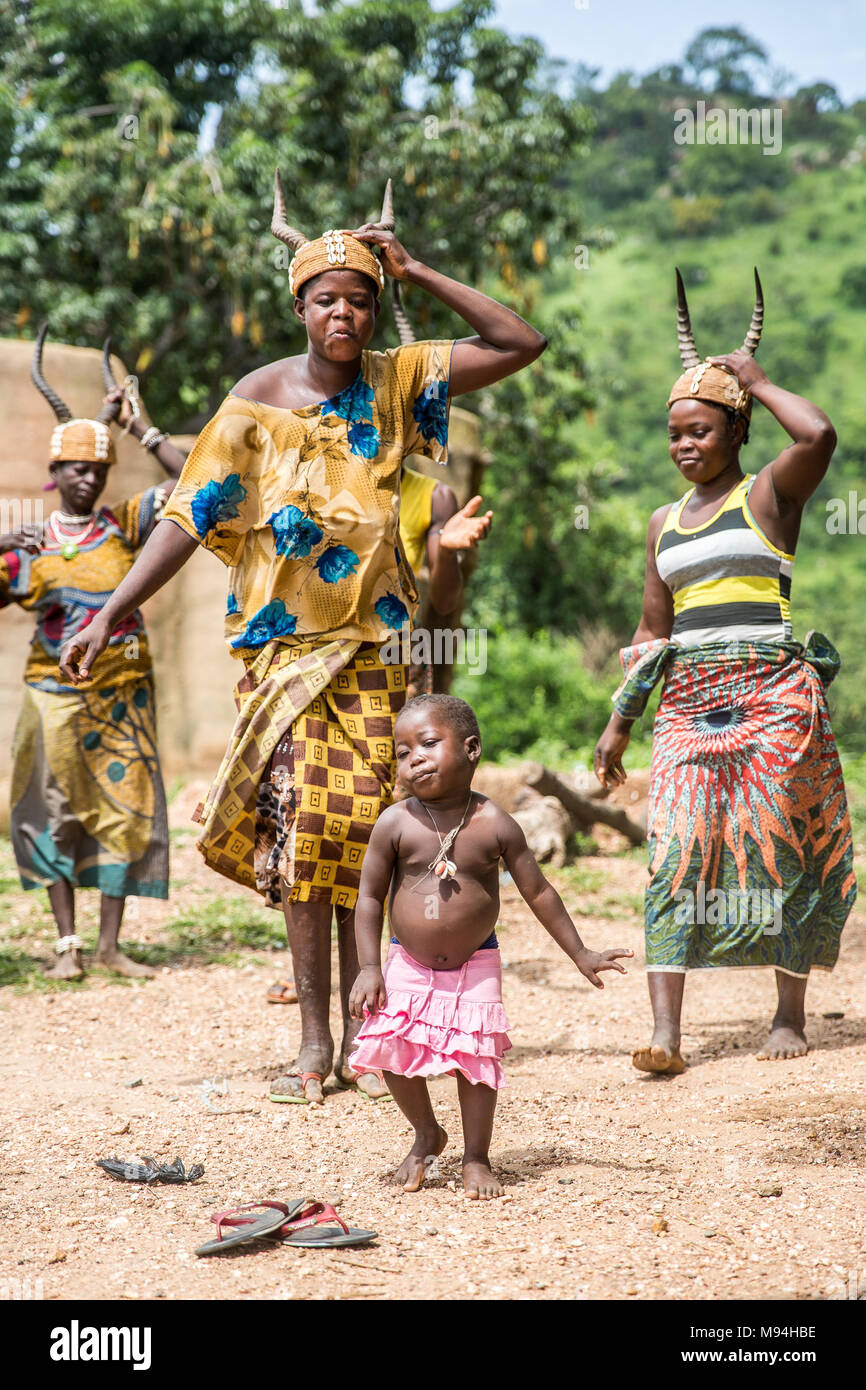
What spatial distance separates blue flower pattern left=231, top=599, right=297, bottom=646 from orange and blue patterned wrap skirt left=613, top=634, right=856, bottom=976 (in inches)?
44.4

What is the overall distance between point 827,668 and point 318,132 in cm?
991

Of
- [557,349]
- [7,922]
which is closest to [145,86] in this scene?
[557,349]

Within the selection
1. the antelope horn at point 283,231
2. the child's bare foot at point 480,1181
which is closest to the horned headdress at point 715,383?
A: the antelope horn at point 283,231

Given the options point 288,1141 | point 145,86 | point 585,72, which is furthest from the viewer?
point 585,72

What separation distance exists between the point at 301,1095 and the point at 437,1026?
2.88 feet

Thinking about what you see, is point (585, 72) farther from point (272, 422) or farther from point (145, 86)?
point (272, 422)

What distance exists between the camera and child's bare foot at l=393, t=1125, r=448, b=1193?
3.09m

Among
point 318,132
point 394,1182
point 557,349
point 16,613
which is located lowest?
point 394,1182

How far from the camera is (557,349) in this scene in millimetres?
14195

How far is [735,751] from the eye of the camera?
4.16 m

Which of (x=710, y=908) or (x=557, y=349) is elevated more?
(x=557, y=349)

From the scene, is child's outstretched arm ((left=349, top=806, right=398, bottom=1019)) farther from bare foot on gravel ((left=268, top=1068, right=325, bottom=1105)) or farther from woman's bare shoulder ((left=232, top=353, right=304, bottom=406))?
woman's bare shoulder ((left=232, top=353, right=304, bottom=406))

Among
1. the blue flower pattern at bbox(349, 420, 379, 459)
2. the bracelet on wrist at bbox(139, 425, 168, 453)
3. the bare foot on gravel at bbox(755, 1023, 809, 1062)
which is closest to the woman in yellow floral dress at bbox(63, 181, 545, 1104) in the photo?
the blue flower pattern at bbox(349, 420, 379, 459)

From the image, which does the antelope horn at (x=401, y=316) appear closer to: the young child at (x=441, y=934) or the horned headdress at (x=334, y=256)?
the horned headdress at (x=334, y=256)
